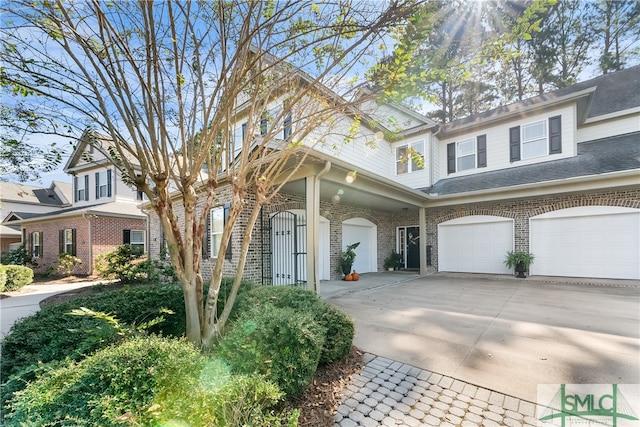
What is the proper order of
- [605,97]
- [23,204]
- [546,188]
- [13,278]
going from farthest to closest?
[23,204] < [605,97] < [13,278] < [546,188]

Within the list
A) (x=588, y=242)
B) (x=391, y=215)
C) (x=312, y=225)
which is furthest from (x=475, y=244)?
(x=312, y=225)

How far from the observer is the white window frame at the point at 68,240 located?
43.6 ft

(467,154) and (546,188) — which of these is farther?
(467,154)

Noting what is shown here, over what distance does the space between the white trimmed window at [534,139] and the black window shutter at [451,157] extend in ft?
7.72

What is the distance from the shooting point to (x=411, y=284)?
8.55 metres

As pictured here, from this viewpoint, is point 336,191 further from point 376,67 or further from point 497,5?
point 497,5

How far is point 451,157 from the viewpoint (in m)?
11.9

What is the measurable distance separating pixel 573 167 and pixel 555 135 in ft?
5.13

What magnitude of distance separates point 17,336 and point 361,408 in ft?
12.8

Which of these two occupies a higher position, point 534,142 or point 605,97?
point 605,97

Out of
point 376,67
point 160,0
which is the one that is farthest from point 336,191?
point 160,0

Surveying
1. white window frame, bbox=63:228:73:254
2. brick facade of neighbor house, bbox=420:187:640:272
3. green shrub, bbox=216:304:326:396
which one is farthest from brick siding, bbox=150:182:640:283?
white window frame, bbox=63:228:73:254

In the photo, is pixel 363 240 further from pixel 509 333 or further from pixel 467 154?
pixel 509 333

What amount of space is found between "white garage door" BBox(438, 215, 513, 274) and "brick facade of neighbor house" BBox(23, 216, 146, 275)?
14448mm
